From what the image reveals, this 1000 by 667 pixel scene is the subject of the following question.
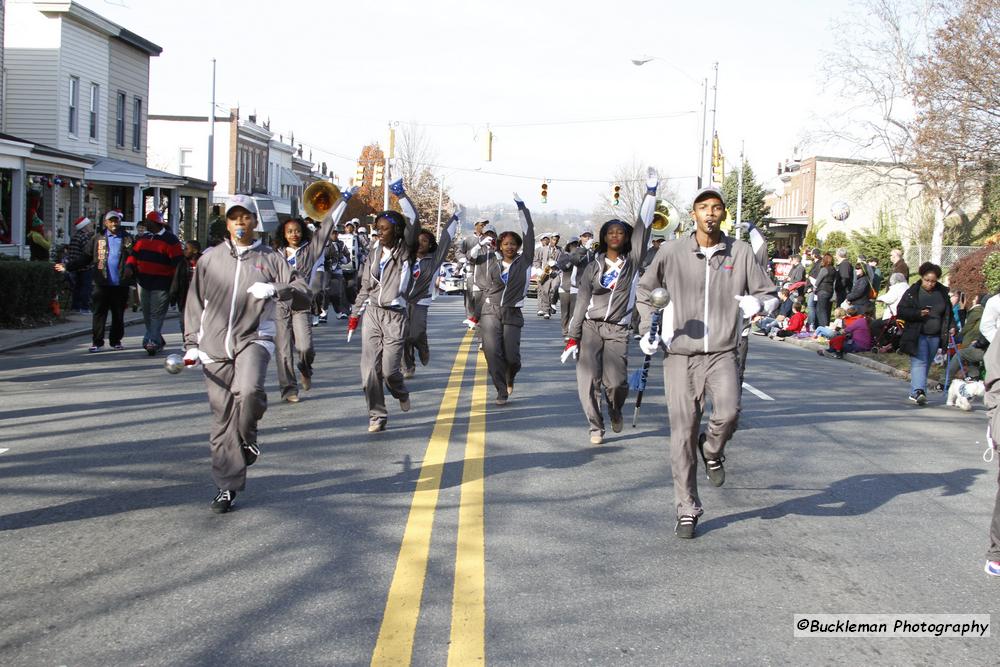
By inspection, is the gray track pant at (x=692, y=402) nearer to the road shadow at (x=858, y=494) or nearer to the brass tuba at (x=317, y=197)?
the road shadow at (x=858, y=494)

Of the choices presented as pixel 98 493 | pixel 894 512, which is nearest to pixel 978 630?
pixel 894 512

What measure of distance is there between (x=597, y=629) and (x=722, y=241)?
278 cm

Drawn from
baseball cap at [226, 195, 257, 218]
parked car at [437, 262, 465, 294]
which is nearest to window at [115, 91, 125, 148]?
parked car at [437, 262, 465, 294]

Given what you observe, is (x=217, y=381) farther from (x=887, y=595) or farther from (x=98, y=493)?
(x=887, y=595)

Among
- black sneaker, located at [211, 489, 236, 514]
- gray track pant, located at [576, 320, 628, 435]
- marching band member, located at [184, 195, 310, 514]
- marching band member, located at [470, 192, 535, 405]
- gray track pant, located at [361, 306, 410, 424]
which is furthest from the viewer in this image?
marching band member, located at [470, 192, 535, 405]

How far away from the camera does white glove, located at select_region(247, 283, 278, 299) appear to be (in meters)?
6.82

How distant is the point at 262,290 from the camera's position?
6.83 metres

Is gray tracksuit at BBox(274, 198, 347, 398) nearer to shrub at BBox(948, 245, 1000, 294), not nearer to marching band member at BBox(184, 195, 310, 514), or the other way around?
marching band member at BBox(184, 195, 310, 514)

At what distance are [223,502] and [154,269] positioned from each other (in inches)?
377

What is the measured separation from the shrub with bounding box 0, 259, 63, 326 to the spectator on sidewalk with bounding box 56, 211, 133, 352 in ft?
7.83

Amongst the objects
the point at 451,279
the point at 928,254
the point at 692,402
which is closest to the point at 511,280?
the point at 692,402

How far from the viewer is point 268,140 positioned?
67.9m

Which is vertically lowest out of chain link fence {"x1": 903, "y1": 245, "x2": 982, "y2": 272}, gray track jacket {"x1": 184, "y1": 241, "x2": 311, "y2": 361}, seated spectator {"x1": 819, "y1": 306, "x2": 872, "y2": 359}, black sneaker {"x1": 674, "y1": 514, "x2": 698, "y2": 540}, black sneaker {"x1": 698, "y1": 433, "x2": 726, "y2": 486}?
black sneaker {"x1": 674, "y1": 514, "x2": 698, "y2": 540}

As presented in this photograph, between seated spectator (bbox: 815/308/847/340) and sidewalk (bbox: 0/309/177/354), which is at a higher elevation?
seated spectator (bbox: 815/308/847/340)
